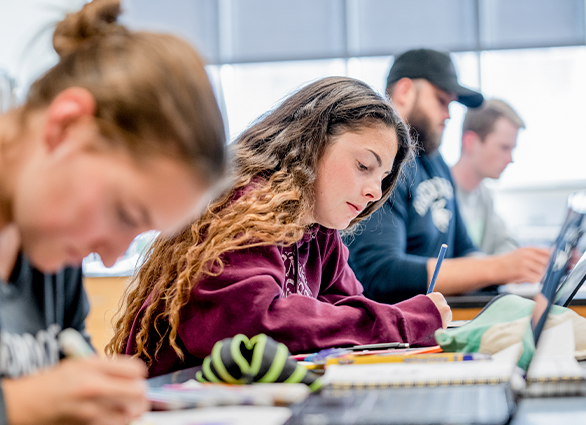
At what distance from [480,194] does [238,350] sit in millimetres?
2322

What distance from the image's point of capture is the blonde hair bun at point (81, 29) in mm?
612

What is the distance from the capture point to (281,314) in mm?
858

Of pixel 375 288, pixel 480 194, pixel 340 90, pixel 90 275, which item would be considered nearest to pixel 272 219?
pixel 340 90

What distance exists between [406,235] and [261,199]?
2.72ft

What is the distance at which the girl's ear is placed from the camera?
0.52 meters

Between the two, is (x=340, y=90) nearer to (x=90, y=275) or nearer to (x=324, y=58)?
(x=90, y=275)

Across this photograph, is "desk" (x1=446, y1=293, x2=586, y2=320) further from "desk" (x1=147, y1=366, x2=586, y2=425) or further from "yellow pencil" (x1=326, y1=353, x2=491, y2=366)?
"desk" (x1=147, y1=366, x2=586, y2=425)

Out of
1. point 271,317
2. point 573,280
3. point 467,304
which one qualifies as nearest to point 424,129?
point 467,304

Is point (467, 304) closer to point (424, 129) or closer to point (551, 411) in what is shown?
point (424, 129)

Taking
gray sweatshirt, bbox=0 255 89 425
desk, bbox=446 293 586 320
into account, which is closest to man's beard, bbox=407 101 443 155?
desk, bbox=446 293 586 320

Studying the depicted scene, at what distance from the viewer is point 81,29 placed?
617 mm

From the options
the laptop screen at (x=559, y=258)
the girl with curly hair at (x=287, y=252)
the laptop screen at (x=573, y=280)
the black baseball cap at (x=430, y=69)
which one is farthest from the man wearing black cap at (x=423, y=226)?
the laptop screen at (x=559, y=258)

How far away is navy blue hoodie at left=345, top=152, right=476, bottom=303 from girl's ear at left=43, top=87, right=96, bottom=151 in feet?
3.71

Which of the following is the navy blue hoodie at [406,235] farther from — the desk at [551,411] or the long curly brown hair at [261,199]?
the desk at [551,411]
